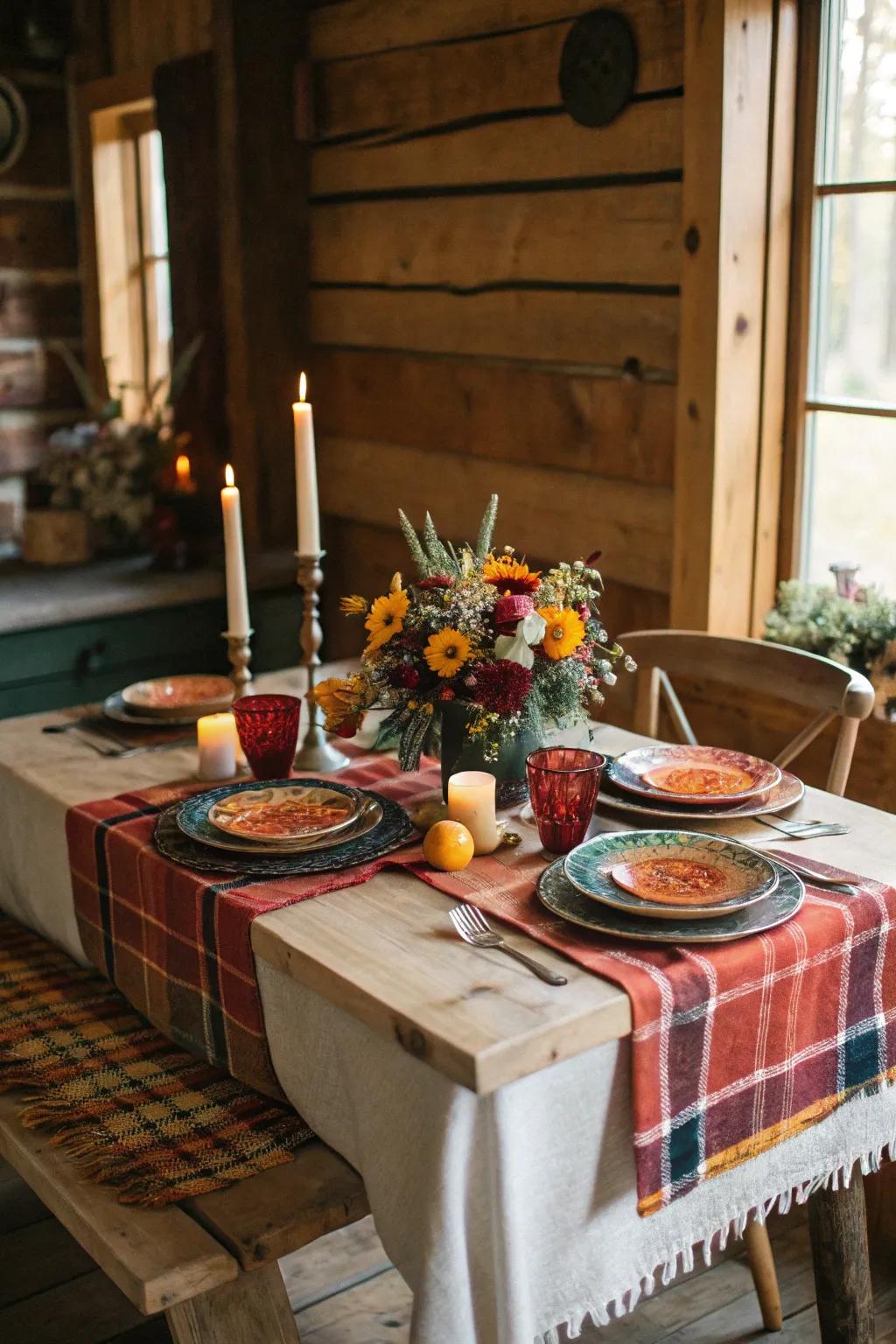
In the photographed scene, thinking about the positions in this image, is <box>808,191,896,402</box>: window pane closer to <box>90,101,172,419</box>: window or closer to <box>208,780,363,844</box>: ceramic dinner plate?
<box>208,780,363,844</box>: ceramic dinner plate

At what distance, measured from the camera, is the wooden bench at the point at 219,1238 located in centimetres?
135

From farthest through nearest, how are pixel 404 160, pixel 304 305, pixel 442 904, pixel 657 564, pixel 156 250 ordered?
pixel 156 250, pixel 304 305, pixel 404 160, pixel 657 564, pixel 442 904

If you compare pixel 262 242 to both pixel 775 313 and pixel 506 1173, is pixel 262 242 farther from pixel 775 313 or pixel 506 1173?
pixel 506 1173

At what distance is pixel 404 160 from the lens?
3086mm

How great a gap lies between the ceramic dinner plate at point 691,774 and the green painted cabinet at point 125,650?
1.70 meters

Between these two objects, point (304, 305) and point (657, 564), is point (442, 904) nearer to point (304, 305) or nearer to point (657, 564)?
point (657, 564)

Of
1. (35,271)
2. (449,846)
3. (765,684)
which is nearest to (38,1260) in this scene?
(449,846)

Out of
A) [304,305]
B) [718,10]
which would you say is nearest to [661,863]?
[718,10]

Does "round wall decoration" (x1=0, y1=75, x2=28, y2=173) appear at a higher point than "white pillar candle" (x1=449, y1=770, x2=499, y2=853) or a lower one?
higher

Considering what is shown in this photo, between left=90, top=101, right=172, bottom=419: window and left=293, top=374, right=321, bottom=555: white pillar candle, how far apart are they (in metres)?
2.04

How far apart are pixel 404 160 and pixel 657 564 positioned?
1.12 meters

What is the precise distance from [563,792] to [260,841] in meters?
0.35

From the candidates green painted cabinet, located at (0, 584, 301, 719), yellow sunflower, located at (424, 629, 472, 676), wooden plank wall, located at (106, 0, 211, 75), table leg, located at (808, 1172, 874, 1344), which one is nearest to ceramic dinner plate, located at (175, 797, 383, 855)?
yellow sunflower, located at (424, 629, 472, 676)

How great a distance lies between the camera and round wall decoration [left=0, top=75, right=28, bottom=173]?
12.0ft
